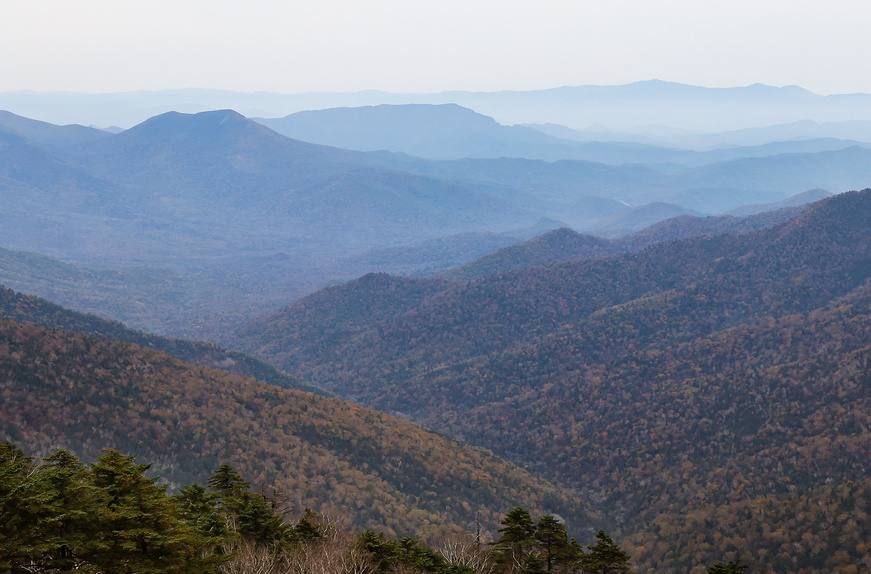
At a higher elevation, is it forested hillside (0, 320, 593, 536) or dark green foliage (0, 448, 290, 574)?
dark green foliage (0, 448, 290, 574)

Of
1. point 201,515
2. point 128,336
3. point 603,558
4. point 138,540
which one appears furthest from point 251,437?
point 128,336

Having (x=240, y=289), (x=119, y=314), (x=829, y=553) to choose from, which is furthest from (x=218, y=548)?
(x=240, y=289)

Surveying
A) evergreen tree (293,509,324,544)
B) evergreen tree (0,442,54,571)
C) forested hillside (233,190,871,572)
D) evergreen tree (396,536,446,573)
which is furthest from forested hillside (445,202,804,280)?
evergreen tree (0,442,54,571)

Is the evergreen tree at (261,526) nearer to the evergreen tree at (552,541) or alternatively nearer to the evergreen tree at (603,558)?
the evergreen tree at (552,541)

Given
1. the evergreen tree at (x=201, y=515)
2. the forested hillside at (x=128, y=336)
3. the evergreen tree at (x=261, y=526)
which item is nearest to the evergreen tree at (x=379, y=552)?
the evergreen tree at (x=261, y=526)

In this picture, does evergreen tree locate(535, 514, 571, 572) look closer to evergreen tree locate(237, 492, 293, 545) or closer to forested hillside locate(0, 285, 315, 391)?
evergreen tree locate(237, 492, 293, 545)
